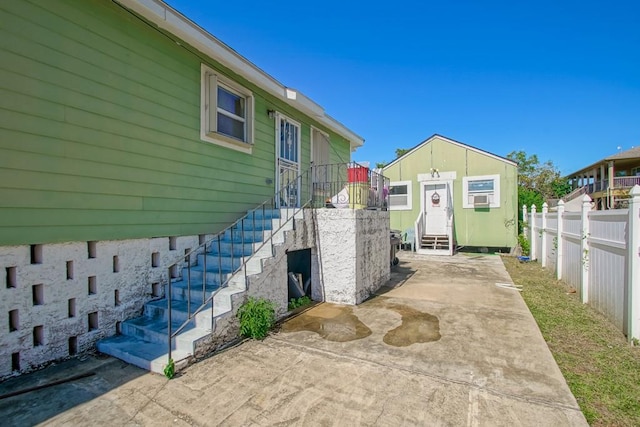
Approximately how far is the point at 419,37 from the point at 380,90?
3.88m

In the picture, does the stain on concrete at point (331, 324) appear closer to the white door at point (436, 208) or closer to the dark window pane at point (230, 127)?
the dark window pane at point (230, 127)

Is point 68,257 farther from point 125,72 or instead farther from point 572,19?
point 572,19

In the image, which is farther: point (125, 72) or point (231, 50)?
point (231, 50)

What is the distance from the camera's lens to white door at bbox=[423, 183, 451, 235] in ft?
44.7

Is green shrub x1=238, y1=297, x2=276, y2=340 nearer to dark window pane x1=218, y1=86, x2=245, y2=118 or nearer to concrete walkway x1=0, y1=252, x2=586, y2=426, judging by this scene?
concrete walkway x1=0, y1=252, x2=586, y2=426

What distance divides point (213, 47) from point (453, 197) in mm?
12008

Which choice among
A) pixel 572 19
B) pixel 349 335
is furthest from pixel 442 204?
pixel 349 335

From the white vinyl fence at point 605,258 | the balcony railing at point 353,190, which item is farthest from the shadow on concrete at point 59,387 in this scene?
the white vinyl fence at point 605,258

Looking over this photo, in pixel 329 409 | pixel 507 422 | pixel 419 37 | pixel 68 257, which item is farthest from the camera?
pixel 419 37

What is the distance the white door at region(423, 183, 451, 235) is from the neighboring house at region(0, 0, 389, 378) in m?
8.63

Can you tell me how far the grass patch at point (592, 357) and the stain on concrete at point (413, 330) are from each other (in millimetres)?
1408

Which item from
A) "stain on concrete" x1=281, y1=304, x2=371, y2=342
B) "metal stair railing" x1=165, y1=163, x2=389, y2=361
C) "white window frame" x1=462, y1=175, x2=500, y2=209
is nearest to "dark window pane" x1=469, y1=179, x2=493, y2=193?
"white window frame" x1=462, y1=175, x2=500, y2=209

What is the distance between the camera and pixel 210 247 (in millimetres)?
5242

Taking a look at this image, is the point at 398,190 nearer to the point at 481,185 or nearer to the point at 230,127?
the point at 481,185
